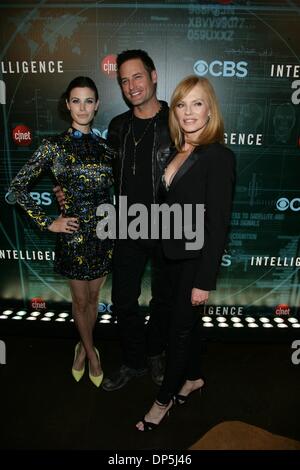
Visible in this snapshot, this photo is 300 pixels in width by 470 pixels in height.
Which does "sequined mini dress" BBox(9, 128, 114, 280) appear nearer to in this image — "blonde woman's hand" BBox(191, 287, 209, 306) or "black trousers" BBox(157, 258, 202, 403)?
"black trousers" BBox(157, 258, 202, 403)

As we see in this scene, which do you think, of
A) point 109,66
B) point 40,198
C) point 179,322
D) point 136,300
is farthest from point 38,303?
point 109,66

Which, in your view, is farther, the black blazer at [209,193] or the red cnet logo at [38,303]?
the red cnet logo at [38,303]

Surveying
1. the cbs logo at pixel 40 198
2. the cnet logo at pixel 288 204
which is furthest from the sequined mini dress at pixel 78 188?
the cnet logo at pixel 288 204

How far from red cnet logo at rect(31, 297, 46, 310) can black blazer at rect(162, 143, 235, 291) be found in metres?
1.60

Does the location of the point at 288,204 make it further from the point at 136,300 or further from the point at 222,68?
the point at 136,300

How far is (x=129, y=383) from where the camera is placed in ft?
7.60

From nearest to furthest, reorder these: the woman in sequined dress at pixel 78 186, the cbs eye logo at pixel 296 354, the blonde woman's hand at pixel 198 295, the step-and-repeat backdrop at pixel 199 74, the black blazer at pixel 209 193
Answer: the black blazer at pixel 209 193, the blonde woman's hand at pixel 198 295, the woman in sequined dress at pixel 78 186, the step-and-repeat backdrop at pixel 199 74, the cbs eye logo at pixel 296 354

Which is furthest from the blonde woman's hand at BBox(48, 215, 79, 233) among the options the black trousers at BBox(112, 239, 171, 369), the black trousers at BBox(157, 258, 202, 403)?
the black trousers at BBox(157, 258, 202, 403)

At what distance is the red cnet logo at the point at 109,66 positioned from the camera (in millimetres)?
2447

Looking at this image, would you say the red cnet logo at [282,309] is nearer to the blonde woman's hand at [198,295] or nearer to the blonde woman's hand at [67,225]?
the blonde woman's hand at [198,295]

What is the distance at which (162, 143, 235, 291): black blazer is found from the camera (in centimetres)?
160

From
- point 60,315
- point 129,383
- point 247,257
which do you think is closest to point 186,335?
point 129,383

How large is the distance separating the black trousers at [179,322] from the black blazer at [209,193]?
0.24ft

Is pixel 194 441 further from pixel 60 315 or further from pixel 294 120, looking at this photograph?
pixel 294 120
